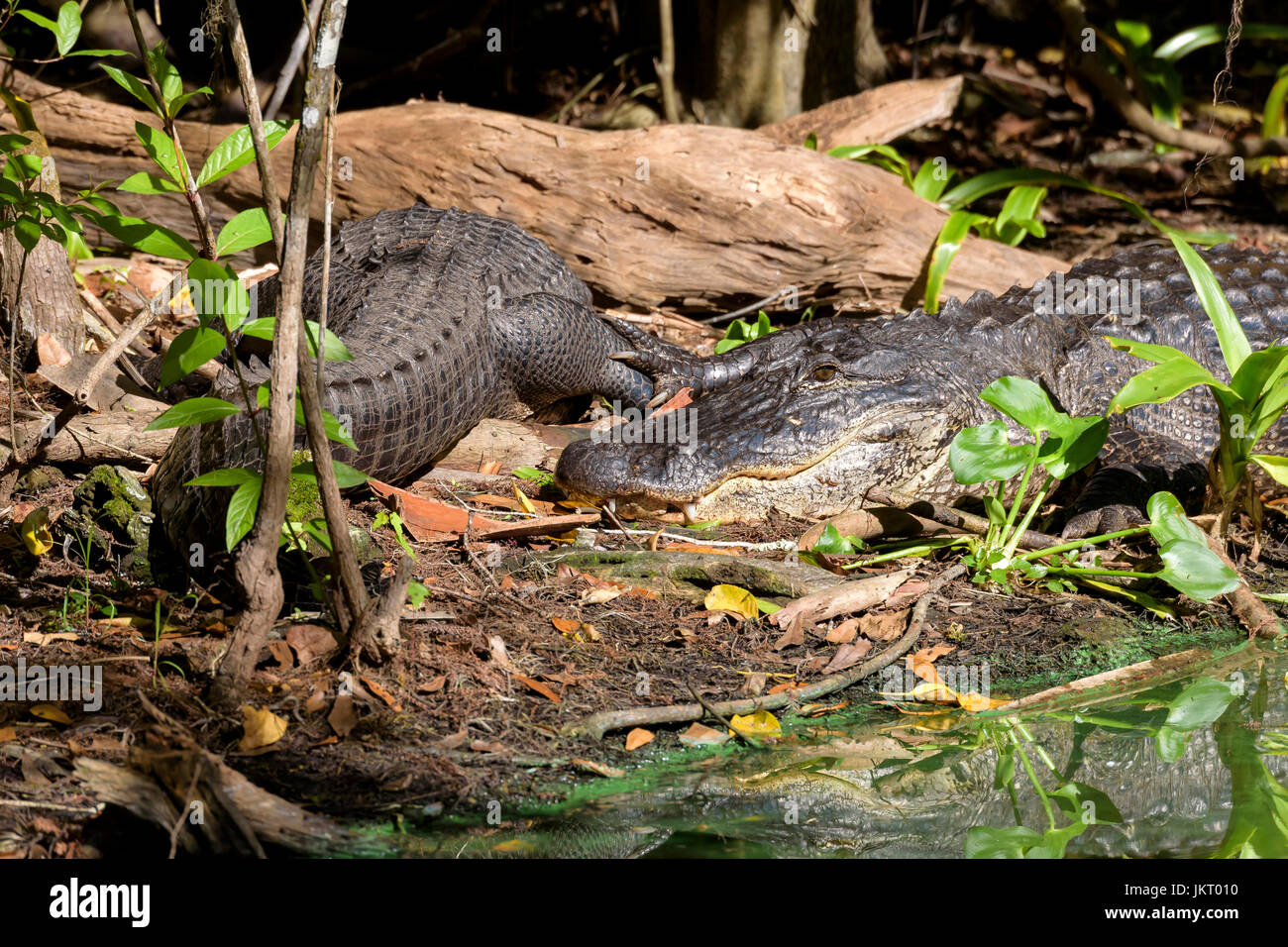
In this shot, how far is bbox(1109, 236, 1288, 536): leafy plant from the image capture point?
133 inches

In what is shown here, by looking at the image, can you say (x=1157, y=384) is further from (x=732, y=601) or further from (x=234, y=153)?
(x=234, y=153)

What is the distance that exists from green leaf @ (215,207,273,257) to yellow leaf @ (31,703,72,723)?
104 cm

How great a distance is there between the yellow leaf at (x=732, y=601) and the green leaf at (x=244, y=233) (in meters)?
1.61

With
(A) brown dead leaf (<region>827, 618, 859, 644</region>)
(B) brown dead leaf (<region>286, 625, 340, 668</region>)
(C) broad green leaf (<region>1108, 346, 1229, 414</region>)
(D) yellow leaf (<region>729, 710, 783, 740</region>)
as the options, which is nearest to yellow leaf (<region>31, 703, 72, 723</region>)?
(B) brown dead leaf (<region>286, 625, 340, 668</region>)

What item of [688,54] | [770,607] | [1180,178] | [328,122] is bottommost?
[770,607]

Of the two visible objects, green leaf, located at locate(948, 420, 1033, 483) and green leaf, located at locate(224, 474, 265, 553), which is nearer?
green leaf, located at locate(224, 474, 265, 553)

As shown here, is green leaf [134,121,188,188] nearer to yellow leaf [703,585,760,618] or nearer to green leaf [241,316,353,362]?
green leaf [241,316,353,362]

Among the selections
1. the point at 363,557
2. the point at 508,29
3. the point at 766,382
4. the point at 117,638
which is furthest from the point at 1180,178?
the point at 117,638

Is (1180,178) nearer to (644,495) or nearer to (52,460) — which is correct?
(644,495)

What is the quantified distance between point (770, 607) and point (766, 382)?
1.18 m

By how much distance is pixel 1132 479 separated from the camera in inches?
164

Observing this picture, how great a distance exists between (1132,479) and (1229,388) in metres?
0.57

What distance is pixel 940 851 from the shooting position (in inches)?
82.7

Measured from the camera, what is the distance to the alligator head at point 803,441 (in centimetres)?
384
